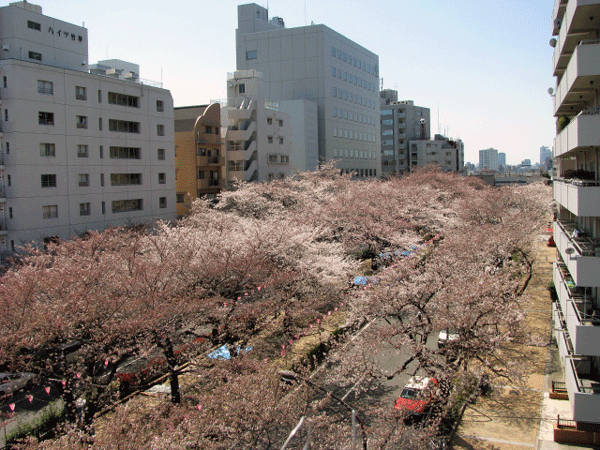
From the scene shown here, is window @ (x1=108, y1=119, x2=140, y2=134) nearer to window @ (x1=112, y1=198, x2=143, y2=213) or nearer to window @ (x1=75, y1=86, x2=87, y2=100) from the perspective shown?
window @ (x1=75, y1=86, x2=87, y2=100)

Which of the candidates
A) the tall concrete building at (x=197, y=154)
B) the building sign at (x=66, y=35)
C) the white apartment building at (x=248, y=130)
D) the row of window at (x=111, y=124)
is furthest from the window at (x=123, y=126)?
the white apartment building at (x=248, y=130)

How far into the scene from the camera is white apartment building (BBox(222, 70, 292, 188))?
51.8 m

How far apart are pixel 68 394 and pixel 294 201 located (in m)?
29.4

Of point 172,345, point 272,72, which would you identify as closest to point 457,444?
point 172,345

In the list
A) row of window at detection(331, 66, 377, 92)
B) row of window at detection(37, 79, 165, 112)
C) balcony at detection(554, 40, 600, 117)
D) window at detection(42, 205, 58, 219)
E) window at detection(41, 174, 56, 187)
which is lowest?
window at detection(42, 205, 58, 219)

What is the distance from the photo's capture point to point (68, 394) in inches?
525

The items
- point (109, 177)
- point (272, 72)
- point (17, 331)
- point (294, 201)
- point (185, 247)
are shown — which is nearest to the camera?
point (17, 331)

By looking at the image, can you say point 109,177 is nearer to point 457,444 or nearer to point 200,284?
point 200,284

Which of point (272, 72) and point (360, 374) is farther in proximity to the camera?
point (272, 72)

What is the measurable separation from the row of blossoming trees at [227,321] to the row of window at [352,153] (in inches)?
1843

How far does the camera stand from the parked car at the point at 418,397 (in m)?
15.0

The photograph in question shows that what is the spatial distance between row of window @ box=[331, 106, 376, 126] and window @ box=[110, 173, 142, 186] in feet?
123

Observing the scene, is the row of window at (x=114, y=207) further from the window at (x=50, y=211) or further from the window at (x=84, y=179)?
the window at (x=84, y=179)

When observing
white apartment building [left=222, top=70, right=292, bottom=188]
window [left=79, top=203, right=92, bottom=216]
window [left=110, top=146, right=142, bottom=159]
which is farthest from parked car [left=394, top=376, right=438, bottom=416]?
white apartment building [left=222, top=70, right=292, bottom=188]
